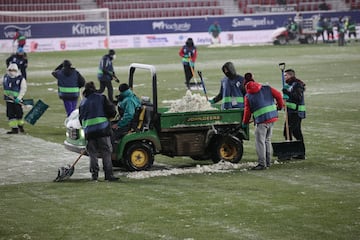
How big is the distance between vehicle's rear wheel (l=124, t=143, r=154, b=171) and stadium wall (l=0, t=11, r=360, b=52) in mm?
38432

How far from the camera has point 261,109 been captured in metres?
16.0

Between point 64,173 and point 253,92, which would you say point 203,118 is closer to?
A: point 253,92

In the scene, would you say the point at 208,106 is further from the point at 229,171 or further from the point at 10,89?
the point at 10,89

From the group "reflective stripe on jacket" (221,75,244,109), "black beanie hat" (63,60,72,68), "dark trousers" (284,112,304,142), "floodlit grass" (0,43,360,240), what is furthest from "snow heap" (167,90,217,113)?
"black beanie hat" (63,60,72,68)

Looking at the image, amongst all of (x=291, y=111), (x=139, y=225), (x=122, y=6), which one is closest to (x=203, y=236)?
(x=139, y=225)

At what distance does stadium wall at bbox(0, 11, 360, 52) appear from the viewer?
56.2 m

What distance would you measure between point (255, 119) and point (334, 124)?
6.46 metres

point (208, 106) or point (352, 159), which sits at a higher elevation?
point (208, 106)

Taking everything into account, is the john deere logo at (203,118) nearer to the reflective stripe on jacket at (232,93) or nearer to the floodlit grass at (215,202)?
the floodlit grass at (215,202)

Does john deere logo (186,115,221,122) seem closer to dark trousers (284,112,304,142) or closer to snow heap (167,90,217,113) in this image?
snow heap (167,90,217,113)

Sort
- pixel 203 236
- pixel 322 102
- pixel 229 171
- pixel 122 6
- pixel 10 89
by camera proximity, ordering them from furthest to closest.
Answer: pixel 122 6 → pixel 322 102 → pixel 10 89 → pixel 229 171 → pixel 203 236

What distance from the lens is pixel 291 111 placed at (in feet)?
57.7

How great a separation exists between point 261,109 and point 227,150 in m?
1.15

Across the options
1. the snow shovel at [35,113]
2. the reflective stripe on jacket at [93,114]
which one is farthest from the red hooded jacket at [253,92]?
the snow shovel at [35,113]
